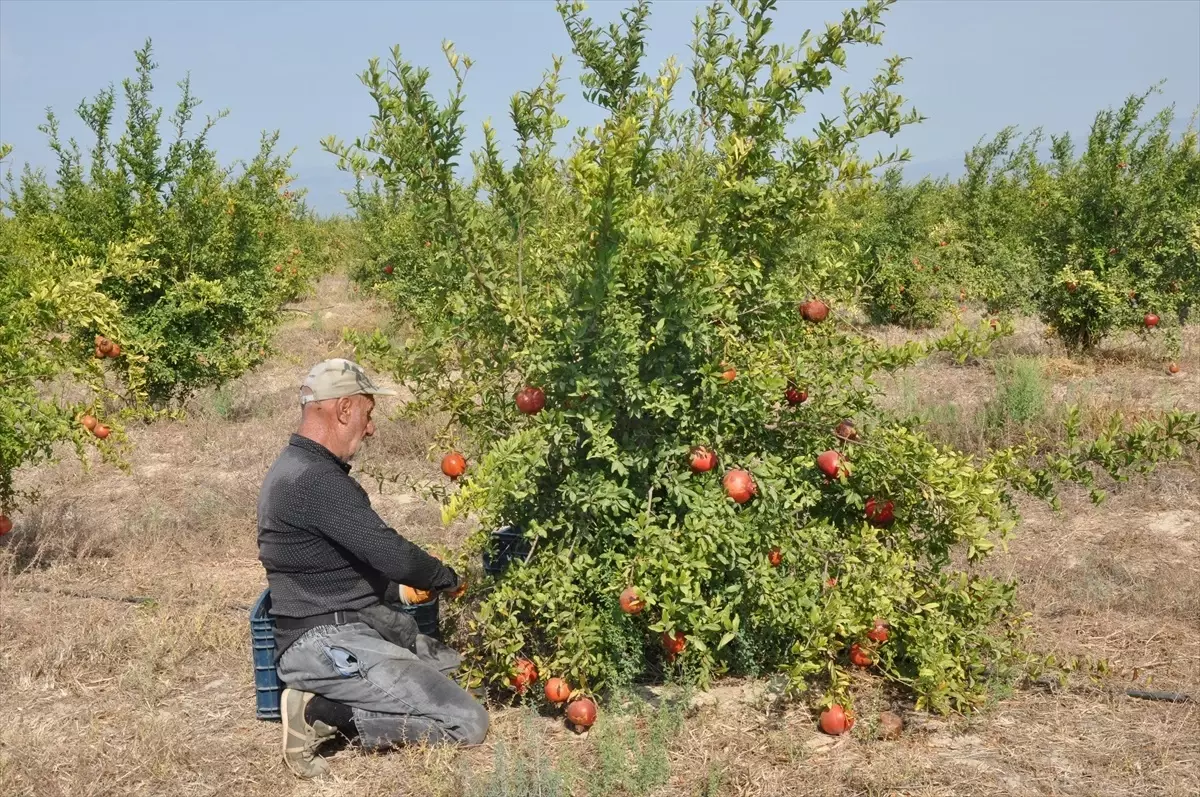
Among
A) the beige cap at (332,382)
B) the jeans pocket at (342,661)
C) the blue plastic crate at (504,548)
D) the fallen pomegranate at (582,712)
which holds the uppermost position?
the beige cap at (332,382)

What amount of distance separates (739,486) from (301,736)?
1.78 meters

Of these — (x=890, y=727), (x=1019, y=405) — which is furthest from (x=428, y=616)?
(x=1019, y=405)

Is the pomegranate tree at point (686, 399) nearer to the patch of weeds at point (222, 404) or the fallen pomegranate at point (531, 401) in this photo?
the fallen pomegranate at point (531, 401)

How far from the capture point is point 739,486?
11.9 feet

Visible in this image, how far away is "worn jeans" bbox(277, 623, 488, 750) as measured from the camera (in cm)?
369

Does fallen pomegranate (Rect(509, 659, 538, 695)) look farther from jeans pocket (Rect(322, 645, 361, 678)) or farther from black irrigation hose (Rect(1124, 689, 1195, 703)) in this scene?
black irrigation hose (Rect(1124, 689, 1195, 703))

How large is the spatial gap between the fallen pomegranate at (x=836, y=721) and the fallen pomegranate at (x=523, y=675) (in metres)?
1.07

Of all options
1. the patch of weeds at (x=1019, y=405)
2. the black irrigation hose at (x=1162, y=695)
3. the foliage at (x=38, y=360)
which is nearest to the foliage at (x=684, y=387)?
the black irrigation hose at (x=1162, y=695)

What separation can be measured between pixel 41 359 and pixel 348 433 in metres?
2.45

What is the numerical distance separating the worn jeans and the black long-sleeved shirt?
0.34 ft

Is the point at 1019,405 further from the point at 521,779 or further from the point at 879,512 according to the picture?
the point at 521,779

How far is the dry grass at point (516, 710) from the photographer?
342 centimetres

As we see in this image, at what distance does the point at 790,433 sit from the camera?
4.08m

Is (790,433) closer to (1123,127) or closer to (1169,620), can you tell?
(1169,620)
